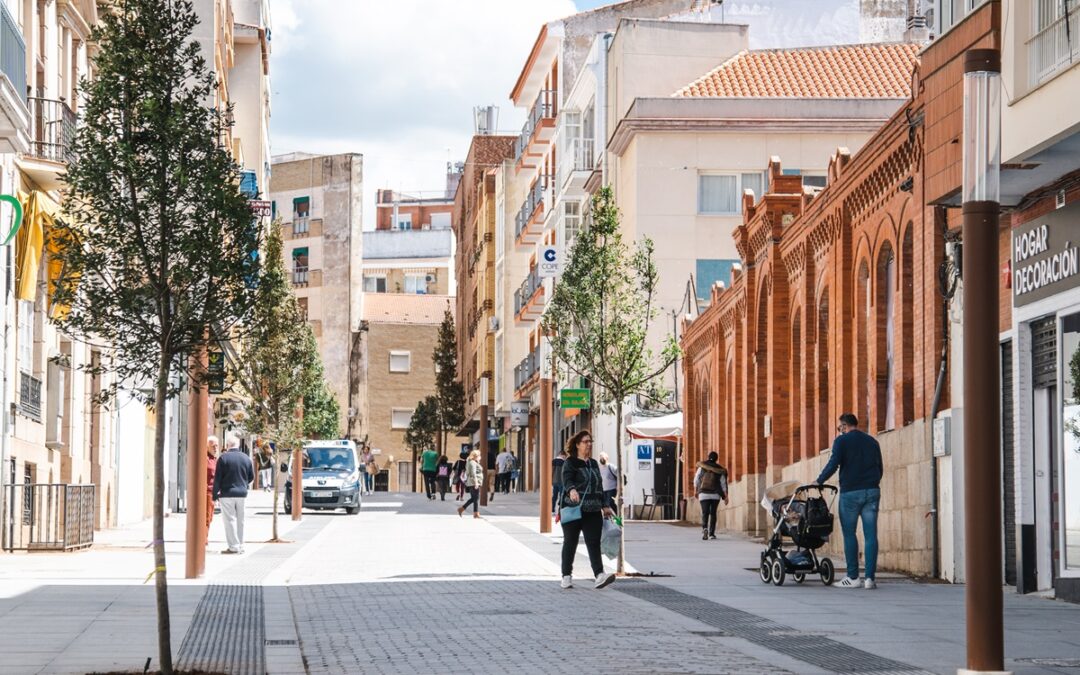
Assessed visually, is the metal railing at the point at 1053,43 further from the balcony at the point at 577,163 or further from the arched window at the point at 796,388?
the balcony at the point at 577,163

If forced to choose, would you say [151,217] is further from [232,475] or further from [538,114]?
[538,114]

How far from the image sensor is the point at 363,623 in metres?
14.5

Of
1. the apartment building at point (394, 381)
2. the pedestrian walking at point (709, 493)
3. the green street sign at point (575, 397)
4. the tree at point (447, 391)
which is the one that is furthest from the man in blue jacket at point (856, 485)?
the apartment building at point (394, 381)

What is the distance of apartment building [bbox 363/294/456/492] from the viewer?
105 meters

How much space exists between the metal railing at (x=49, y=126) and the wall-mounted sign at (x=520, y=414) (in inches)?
1764

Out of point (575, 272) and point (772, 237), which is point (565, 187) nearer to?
point (772, 237)

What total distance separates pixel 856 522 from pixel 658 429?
22.0m

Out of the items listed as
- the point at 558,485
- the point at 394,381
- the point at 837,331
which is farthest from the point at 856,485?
the point at 394,381

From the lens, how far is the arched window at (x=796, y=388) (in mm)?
30953

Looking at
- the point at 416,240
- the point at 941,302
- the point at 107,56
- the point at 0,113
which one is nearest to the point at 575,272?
the point at 941,302

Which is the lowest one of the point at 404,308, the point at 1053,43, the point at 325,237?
the point at 1053,43

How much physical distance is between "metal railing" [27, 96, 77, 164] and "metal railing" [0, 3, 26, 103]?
15.4ft

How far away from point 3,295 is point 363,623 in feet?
42.3

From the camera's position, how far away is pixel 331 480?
140 ft
